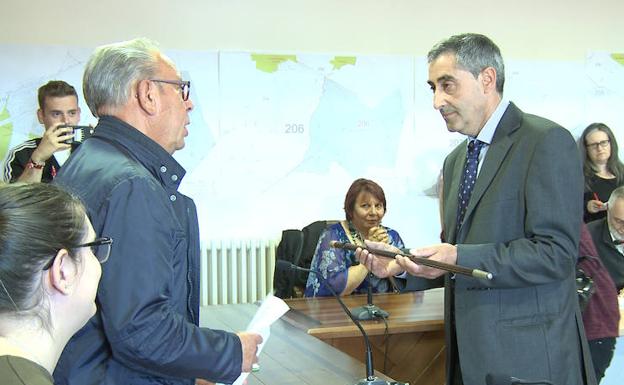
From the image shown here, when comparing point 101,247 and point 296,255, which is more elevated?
point 101,247

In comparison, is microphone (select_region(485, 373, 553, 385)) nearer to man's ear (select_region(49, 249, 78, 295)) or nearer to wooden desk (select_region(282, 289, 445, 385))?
man's ear (select_region(49, 249, 78, 295))

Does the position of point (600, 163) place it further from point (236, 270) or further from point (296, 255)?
point (236, 270)

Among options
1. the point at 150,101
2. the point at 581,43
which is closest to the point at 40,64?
the point at 150,101

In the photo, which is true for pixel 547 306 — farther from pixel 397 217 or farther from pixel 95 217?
pixel 397 217

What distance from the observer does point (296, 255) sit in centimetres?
390

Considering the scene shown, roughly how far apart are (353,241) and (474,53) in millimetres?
1749

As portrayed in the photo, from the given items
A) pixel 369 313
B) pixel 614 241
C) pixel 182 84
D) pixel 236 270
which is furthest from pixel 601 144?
pixel 182 84

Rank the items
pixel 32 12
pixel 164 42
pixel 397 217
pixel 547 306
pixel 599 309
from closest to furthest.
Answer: pixel 547 306 → pixel 599 309 → pixel 32 12 → pixel 164 42 → pixel 397 217

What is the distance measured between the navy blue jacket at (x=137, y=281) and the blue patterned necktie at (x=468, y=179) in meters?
0.94

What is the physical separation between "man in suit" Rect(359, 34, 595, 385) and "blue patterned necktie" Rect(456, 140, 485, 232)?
0.03m

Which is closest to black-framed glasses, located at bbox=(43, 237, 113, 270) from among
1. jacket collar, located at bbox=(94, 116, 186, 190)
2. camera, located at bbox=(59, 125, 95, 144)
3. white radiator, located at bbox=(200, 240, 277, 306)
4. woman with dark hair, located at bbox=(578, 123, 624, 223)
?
jacket collar, located at bbox=(94, 116, 186, 190)

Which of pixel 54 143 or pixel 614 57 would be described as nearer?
pixel 54 143

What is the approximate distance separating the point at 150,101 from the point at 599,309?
2.12 m

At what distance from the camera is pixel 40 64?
4148mm
